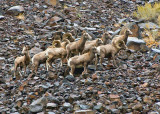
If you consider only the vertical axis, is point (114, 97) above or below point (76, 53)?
below

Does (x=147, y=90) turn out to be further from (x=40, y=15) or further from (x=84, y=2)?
(x=84, y=2)

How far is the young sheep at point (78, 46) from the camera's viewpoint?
12722mm

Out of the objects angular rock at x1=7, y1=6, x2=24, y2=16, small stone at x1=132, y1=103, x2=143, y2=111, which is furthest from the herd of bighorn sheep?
angular rock at x1=7, y1=6, x2=24, y2=16

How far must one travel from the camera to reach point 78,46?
12.9 m

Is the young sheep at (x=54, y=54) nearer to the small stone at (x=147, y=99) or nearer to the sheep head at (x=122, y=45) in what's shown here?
the sheep head at (x=122, y=45)

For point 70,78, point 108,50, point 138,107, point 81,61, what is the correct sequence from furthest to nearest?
point 108,50
point 81,61
point 70,78
point 138,107

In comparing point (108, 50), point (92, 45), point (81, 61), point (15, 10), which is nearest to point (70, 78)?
point (81, 61)

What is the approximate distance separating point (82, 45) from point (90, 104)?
11.8 feet

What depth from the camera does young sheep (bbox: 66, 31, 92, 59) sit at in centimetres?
→ 1272

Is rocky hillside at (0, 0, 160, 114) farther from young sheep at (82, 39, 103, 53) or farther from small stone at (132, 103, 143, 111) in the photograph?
young sheep at (82, 39, 103, 53)

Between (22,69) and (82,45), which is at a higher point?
(82,45)

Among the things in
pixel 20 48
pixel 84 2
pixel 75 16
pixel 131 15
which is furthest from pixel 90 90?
pixel 84 2

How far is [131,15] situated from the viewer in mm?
21062

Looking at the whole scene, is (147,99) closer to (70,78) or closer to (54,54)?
(70,78)
